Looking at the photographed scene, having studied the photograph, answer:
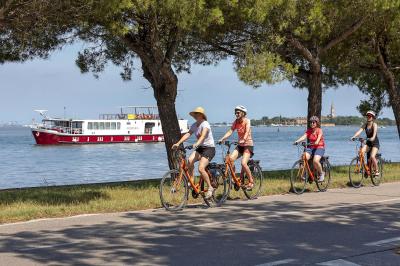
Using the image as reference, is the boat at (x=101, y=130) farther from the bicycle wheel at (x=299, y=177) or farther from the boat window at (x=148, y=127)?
the bicycle wheel at (x=299, y=177)

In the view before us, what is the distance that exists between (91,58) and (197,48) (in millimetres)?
3012

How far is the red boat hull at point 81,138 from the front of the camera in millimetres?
84188

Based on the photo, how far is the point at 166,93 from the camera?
52.4 ft

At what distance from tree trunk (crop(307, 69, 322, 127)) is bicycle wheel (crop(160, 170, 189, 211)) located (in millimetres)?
8071

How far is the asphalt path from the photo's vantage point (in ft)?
22.8

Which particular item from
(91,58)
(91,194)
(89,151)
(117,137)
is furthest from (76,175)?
(117,137)

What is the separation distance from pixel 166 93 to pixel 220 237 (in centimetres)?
810

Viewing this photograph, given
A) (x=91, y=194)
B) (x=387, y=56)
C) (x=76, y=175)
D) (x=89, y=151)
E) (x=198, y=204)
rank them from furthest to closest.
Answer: (x=89, y=151), (x=76, y=175), (x=387, y=56), (x=91, y=194), (x=198, y=204)

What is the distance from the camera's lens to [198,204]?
11.9m

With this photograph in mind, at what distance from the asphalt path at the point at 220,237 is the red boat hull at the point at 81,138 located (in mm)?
73988

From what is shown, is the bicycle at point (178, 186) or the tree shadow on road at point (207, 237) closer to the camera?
Result: the tree shadow on road at point (207, 237)

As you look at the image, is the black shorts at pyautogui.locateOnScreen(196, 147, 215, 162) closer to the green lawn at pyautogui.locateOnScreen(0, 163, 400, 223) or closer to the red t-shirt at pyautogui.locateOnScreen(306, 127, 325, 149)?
the green lawn at pyautogui.locateOnScreen(0, 163, 400, 223)

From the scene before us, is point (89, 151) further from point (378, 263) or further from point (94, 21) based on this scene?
point (378, 263)

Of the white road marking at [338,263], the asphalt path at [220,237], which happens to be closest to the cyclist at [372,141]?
the asphalt path at [220,237]
